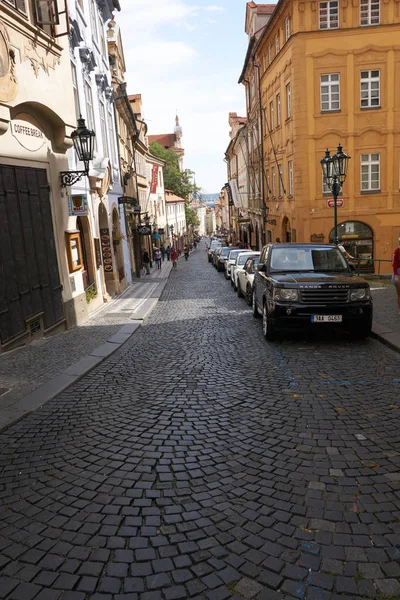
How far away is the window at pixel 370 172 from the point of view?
2612cm

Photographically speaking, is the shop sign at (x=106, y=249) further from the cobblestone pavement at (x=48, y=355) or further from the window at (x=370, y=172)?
the window at (x=370, y=172)

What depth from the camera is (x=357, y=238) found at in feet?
88.3

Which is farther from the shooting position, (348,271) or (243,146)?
(243,146)

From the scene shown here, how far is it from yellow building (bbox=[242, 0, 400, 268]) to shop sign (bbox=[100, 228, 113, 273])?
11.8 metres

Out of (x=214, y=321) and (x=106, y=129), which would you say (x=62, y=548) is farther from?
(x=106, y=129)

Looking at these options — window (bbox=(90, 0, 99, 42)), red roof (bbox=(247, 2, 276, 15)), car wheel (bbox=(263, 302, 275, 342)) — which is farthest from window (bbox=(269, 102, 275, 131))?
car wheel (bbox=(263, 302, 275, 342))

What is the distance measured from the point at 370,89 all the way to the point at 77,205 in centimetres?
2005

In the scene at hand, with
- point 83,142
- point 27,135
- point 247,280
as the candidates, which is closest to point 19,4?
point 27,135

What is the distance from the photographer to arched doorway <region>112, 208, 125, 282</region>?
20.7m

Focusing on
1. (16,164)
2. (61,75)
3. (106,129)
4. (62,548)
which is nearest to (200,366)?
(62,548)

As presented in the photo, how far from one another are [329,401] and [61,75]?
10.3m

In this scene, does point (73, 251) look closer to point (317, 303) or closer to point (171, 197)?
point (317, 303)

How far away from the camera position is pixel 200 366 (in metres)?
7.90

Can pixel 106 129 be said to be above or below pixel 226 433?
above
